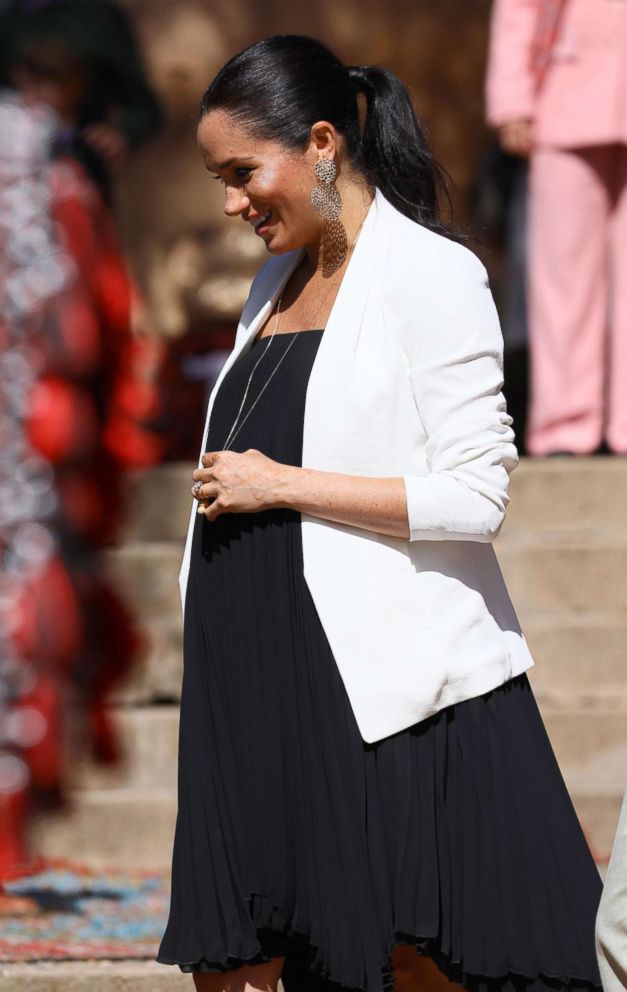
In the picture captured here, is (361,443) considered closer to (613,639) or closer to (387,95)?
(387,95)

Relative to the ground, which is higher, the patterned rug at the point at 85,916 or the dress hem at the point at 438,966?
the dress hem at the point at 438,966

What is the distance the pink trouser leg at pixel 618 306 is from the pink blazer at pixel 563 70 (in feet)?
0.50

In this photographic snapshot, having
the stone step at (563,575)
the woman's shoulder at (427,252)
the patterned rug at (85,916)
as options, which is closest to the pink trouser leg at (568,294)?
the stone step at (563,575)

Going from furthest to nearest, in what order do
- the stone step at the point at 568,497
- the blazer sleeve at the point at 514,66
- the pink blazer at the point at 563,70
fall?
1. the blazer sleeve at the point at 514,66
2. the pink blazer at the point at 563,70
3. the stone step at the point at 568,497

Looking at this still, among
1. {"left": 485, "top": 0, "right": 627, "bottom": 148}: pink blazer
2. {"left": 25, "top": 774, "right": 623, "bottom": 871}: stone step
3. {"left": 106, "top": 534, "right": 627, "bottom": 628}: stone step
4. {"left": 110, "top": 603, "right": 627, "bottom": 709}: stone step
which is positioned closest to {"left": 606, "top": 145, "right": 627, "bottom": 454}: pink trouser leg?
{"left": 485, "top": 0, "right": 627, "bottom": 148}: pink blazer

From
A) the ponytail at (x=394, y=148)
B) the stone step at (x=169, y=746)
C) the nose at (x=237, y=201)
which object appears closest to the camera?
the nose at (x=237, y=201)

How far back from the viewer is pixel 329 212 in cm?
259

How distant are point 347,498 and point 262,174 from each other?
19.9 inches

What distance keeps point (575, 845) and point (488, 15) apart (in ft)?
19.6

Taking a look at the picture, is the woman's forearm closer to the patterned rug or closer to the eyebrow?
the eyebrow

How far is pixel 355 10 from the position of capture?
25.3ft

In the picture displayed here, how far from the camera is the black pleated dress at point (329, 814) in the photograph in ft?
8.09

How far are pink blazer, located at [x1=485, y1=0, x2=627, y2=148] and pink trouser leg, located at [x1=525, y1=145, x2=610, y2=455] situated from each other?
0.32ft

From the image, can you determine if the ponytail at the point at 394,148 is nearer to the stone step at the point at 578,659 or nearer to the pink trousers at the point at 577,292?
the stone step at the point at 578,659
